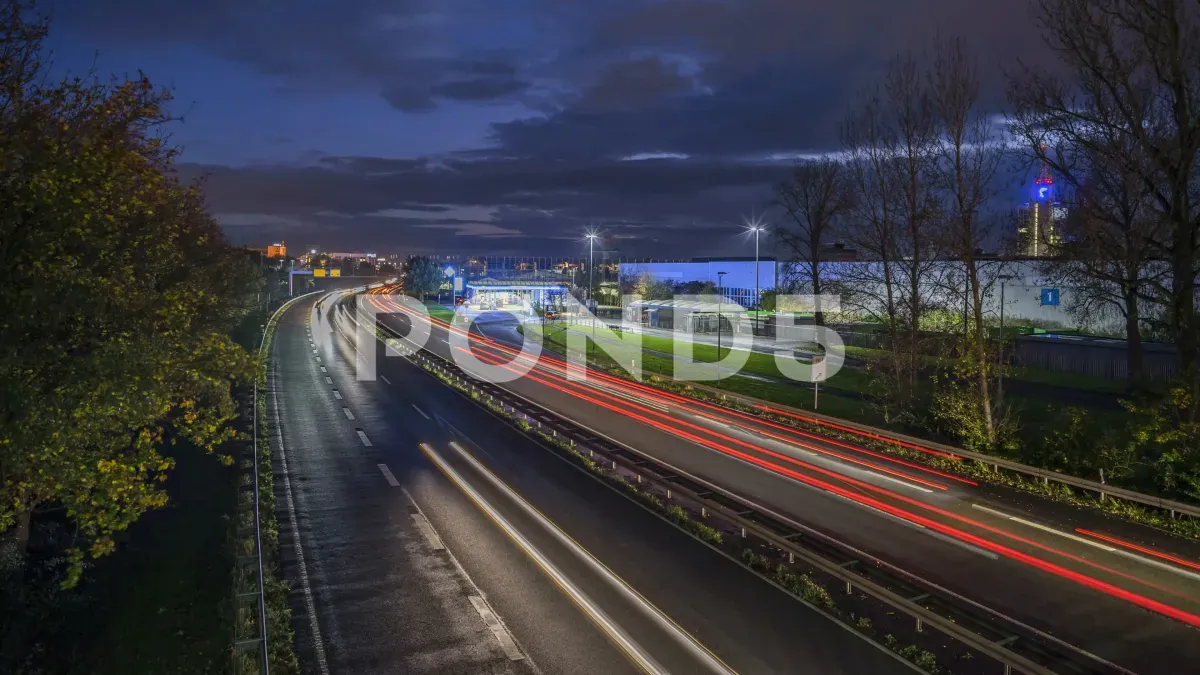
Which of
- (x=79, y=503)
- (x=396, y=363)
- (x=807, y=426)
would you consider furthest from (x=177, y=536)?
(x=396, y=363)

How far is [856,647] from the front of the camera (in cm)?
1030

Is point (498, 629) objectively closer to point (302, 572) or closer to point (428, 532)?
point (302, 572)

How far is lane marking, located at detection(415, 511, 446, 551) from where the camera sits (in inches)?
569

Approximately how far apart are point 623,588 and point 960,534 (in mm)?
7420

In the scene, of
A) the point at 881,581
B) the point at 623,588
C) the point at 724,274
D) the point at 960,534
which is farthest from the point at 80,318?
the point at 724,274

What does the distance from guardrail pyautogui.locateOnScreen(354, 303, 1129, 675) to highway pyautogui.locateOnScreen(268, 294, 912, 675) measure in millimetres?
987

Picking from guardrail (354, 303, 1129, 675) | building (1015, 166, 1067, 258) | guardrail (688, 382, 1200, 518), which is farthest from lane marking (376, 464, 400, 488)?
building (1015, 166, 1067, 258)

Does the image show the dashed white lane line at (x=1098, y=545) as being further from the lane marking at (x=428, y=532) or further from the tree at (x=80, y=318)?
the tree at (x=80, y=318)

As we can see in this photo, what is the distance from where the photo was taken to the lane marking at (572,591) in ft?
33.1

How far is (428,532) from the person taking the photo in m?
15.2

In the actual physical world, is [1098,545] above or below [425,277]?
below

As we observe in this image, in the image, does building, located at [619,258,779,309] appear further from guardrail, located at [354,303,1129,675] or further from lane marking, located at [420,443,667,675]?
lane marking, located at [420,443,667,675]

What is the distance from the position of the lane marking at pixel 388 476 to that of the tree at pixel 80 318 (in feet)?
24.2

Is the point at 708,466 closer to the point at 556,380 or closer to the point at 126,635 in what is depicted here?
the point at 126,635
